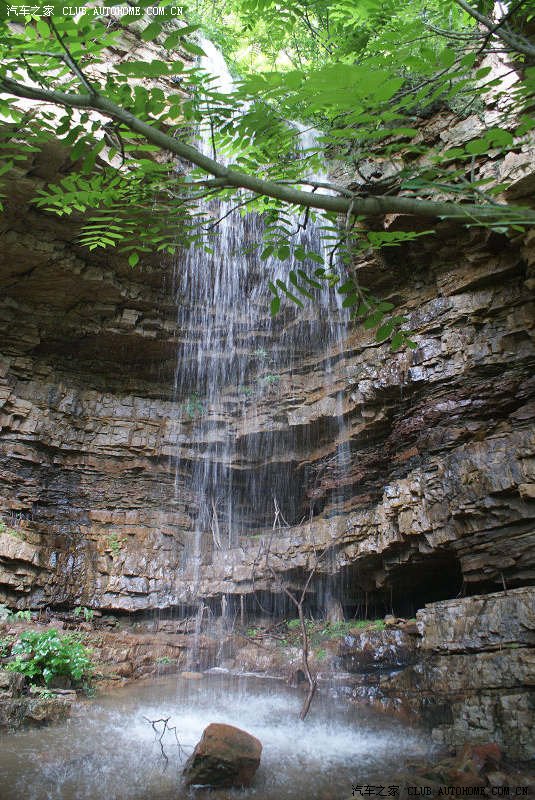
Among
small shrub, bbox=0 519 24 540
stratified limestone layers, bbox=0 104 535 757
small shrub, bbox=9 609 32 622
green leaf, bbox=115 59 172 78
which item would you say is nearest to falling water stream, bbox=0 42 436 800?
stratified limestone layers, bbox=0 104 535 757

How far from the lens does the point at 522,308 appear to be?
25.7 feet

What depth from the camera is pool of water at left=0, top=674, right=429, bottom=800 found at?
4270 mm

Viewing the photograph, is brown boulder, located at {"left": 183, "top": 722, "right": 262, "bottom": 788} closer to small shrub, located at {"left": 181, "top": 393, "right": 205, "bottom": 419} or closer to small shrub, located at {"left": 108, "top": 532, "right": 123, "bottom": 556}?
small shrub, located at {"left": 108, "top": 532, "right": 123, "bottom": 556}

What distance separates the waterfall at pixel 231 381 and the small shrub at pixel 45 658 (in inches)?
159

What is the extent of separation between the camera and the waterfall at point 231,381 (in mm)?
11195

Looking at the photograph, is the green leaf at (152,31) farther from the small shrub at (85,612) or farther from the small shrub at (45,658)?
the small shrub at (85,612)

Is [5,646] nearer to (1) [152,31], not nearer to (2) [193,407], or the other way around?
(2) [193,407]

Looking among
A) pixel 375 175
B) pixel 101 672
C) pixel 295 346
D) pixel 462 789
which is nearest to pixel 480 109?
pixel 375 175

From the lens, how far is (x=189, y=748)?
5328mm

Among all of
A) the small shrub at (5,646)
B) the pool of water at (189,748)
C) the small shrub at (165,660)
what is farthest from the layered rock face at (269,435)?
the pool of water at (189,748)

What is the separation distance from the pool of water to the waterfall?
4.08 meters

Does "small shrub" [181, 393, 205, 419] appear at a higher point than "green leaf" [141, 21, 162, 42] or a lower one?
higher

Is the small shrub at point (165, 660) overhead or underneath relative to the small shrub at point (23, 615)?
underneath

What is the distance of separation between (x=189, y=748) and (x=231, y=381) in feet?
25.2
